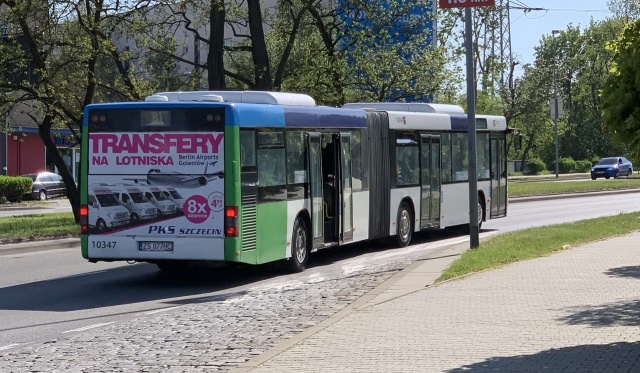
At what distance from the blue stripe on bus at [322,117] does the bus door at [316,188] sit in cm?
28

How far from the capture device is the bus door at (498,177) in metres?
28.9

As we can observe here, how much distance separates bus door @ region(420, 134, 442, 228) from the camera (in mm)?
25116

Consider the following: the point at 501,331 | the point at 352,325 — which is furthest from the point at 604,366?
the point at 352,325

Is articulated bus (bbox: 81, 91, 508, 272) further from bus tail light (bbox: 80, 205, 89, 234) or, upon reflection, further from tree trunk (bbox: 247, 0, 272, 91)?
tree trunk (bbox: 247, 0, 272, 91)

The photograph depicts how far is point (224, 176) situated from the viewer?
16.9 meters

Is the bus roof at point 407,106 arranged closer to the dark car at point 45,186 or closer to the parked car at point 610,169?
the dark car at point 45,186

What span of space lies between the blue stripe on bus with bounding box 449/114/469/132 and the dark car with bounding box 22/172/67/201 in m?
35.5

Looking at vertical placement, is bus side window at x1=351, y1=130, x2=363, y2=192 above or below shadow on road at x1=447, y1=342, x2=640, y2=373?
above

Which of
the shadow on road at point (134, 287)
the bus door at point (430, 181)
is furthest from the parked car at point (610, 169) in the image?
the shadow on road at point (134, 287)

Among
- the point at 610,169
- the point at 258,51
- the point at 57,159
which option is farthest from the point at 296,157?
the point at 610,169

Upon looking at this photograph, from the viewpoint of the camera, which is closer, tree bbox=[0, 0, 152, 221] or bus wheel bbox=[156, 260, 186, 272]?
bus wheel bbox=[156, 260, 186, 272]

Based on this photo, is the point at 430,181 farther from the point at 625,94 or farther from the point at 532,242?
the point at 625,94

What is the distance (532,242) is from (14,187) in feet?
124

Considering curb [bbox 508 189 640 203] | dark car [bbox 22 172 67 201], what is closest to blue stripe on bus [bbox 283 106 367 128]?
curb [bbox 508 189 640 203]
